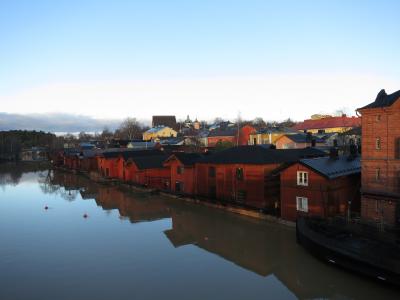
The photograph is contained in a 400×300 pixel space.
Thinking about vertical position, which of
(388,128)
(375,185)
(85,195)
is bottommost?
(85,195)

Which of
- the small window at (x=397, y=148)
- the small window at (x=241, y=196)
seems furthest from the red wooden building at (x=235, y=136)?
the small window at (x=397, y=148)

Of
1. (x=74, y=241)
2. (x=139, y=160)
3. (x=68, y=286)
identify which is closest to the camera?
(x=68, y=286)

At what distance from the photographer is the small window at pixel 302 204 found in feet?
70.2

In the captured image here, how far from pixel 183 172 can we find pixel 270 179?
11.6 m

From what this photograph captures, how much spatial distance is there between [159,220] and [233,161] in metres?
7.86

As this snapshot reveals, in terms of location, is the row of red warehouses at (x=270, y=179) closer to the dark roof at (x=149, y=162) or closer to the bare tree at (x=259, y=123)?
the dark roof at (x=149, y=162)

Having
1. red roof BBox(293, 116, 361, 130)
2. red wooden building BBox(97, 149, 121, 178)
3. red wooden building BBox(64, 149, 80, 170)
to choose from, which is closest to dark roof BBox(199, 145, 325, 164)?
red wooden building BBox(97, 149, 121, 178)

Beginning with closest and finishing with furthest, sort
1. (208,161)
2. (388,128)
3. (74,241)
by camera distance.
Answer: (388,128), (74,241), (208,161)

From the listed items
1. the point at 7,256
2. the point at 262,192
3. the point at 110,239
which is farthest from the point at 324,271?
the point at 7,256

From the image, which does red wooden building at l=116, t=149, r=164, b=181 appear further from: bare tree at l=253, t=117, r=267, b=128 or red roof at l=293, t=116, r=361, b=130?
bare tree at l=253, t=117, r=267, b=128

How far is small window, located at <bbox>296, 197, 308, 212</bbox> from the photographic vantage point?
21409 mm

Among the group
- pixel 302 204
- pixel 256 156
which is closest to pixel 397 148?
pixel 302 204

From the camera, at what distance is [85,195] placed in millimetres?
39625

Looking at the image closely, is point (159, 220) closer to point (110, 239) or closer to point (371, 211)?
point (110, 239)
